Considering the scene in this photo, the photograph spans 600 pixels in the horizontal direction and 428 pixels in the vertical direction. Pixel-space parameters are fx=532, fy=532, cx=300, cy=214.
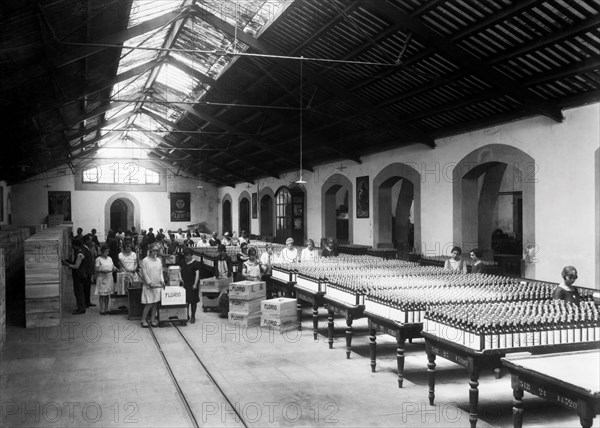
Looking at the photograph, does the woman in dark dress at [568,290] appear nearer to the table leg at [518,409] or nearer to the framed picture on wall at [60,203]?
the table leg at [518,409]

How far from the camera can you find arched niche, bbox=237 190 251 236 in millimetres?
30531

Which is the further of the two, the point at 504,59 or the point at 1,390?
the point at 504,59

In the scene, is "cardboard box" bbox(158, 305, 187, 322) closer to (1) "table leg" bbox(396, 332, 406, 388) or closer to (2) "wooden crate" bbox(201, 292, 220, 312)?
(2) "wooden crate" bbox(201, 292, 220, 312)

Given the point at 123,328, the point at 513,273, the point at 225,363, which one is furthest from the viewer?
the point at 513,273

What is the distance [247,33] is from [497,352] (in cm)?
1003

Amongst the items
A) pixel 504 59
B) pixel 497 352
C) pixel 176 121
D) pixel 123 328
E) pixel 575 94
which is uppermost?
pixel 176 121

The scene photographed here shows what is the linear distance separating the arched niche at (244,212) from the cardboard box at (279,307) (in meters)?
20.4

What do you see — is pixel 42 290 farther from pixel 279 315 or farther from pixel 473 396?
pixel 473 396

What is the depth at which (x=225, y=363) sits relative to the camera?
7.66 meters

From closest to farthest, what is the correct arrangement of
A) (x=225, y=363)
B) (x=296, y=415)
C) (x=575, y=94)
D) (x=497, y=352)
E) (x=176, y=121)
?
1. (x=497, y=352)
2. (x=296, y=415)
3. (x=225, y=363)
4. (x=575, y=94)
5. (x=176, y=121)

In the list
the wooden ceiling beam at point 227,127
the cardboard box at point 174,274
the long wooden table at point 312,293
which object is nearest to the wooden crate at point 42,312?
the cardboard box at point 174,274

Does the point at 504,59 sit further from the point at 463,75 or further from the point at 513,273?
the point at 513,273

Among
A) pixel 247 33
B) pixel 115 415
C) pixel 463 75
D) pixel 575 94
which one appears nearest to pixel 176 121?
pixel 247 33

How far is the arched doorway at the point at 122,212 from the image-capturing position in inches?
1288
